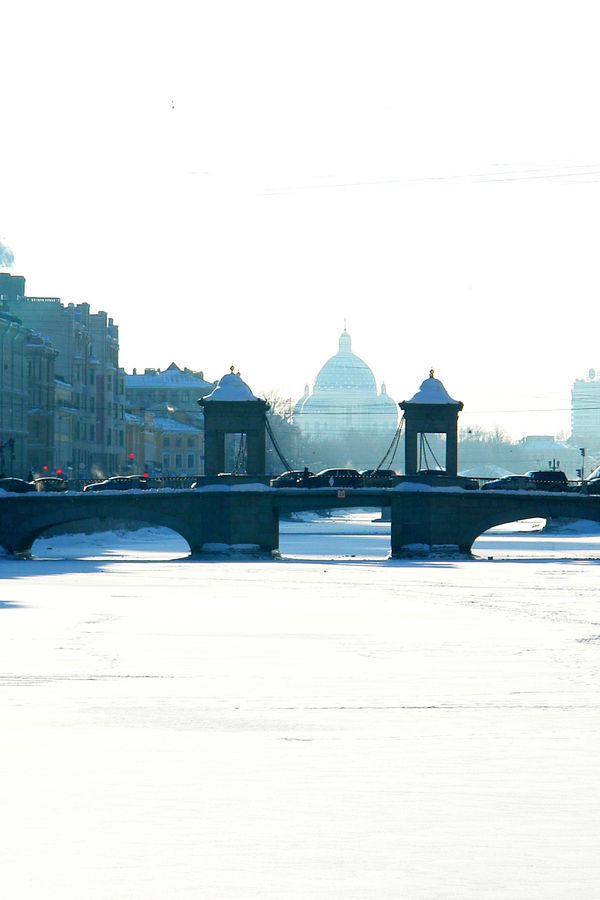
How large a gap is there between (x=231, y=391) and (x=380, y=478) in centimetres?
1017

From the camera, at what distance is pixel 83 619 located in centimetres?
4119

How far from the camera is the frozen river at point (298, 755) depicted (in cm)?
1260

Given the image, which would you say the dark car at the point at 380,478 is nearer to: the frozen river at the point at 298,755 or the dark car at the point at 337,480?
the dark car at the point at 337,480

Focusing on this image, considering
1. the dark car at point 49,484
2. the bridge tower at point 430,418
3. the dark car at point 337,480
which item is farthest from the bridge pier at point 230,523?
the bridge tower at point 430,418

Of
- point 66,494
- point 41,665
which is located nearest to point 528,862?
point 41,665

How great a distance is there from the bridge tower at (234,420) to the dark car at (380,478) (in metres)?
6.29

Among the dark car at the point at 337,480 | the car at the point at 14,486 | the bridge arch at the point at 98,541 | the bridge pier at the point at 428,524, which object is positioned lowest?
the bridge arch at the point at 98,541

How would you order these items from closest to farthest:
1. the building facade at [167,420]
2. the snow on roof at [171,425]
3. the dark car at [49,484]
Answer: the dark car at [49,484] → the building facade at [167,420] → the snow on roof at [171,425]

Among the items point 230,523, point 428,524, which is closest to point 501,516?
point 428,524

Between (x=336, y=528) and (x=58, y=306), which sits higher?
(x=58, y=306)

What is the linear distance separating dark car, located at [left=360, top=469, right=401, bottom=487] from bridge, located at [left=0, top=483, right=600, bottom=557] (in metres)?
1.32

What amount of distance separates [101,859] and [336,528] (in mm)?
140884

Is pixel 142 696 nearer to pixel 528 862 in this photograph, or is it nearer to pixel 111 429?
pixel 528 862

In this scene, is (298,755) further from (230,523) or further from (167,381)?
(167,381)
